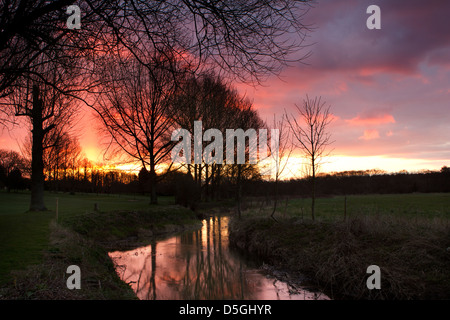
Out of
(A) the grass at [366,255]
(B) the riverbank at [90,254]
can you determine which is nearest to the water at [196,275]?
(B) the riverbank at [90,254]

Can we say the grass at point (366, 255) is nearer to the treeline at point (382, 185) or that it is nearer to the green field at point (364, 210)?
the green field at point (364, 210)

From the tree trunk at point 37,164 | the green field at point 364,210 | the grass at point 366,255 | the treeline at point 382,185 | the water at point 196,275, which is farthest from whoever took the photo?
the treeline at point 382,185

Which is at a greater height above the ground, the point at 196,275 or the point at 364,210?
the point at 364,210

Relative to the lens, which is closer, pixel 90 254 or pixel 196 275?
pixel 90 254

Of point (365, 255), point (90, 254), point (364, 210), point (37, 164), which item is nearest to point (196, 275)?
point (90, 254)

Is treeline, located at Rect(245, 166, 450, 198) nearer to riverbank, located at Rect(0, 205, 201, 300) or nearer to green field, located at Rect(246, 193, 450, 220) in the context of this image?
green field, located at Rect(246, 193, 450, 220)

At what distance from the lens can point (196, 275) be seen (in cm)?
1037

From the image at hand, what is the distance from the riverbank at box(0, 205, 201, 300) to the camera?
231 inches

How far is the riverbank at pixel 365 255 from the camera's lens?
7.12 m

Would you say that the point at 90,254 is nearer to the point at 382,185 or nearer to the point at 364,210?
the point at 364,210

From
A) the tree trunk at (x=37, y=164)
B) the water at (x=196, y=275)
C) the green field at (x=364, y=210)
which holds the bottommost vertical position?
the water at (x=196, y=275)

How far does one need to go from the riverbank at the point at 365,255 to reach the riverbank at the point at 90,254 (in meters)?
5.06

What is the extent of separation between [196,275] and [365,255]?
5.11 metres
